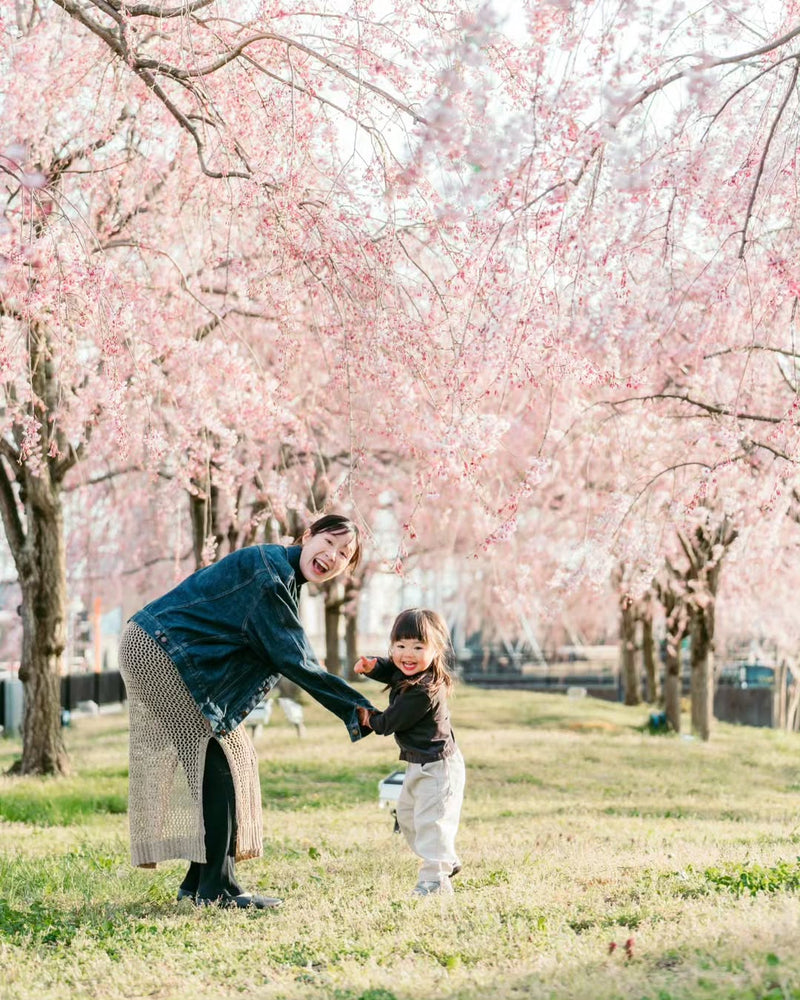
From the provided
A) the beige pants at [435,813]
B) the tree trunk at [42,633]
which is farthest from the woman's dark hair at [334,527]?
the tree trunk at [42,633]

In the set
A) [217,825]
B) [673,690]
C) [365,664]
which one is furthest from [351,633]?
[217,825]

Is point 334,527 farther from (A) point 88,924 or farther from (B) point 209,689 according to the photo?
(A) point 88,924

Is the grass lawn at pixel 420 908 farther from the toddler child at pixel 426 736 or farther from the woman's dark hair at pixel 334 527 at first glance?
the woman's dark hair at pixel 334 527

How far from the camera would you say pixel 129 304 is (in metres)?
6.61

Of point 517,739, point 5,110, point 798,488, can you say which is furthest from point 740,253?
point 517,739

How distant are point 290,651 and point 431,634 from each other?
0.73m

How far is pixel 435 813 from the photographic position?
5.04m

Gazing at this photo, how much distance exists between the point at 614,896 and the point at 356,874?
52.5 inches

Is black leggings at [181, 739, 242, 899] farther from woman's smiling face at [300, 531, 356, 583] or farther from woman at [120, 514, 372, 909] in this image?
woman's smiling face at [300, 531, 356, 583]

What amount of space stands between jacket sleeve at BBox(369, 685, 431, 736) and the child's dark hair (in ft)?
0.20

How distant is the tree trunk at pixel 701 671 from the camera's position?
54.0 feet

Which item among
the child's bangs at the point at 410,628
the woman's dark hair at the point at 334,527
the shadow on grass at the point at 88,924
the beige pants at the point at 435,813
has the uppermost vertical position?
the woman's dark hair at the point at 334,527

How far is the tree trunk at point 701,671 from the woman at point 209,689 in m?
12.5

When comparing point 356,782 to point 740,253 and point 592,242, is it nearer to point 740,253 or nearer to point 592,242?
point 592,242
